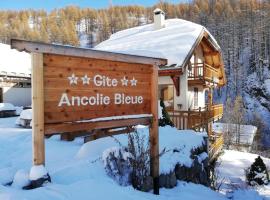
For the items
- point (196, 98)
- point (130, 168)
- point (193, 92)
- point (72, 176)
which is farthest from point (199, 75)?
point (72, 176)

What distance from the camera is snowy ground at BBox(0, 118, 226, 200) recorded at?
15.9ft

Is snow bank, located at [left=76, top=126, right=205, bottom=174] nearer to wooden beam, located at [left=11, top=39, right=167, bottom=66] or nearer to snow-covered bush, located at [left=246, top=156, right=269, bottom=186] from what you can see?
wooden beam, located at [left=11, top=39, right=167, bottom=66]

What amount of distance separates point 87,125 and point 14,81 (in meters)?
21.1

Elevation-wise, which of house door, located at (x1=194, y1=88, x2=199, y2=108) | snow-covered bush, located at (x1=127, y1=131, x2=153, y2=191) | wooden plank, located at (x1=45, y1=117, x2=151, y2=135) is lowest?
snow-covered bush, located at (x1=127, y1=131, x2=153, y2=191)

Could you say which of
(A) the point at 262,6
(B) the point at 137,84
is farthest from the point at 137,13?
(B) the point at 137,84

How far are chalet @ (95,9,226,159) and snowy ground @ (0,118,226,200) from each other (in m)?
7.43

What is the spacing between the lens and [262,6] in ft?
263

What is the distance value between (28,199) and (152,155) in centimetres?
297

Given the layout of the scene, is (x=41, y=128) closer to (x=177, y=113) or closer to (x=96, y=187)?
(x=96, y=187)

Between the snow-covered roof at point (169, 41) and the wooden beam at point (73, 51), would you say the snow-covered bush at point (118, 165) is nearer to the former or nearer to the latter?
the wooden beam at point (73, 51)

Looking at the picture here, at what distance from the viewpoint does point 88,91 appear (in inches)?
216

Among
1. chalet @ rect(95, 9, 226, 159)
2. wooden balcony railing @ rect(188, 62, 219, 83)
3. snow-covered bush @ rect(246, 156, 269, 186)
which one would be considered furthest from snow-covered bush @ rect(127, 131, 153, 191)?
wooden balcony railing @ rect(188, 62, 219, 83)

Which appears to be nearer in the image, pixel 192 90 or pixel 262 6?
pixel 192 90

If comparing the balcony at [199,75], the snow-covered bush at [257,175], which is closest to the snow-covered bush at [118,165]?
the snow-covered bush at [257,175]
